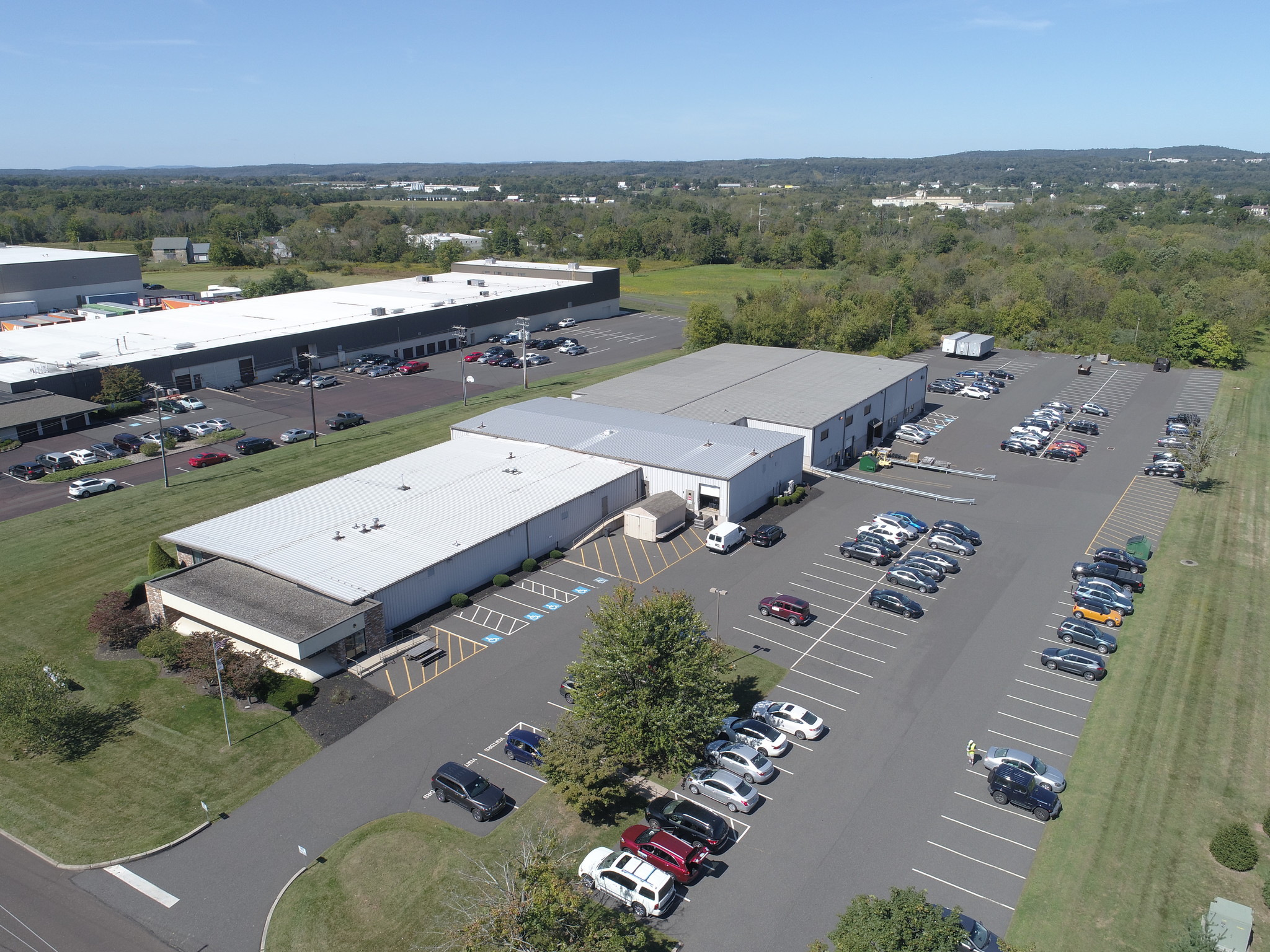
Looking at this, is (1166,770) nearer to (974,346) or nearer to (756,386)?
(756,386)

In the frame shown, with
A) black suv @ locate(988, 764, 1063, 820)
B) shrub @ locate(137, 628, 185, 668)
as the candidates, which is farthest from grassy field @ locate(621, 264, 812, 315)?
black suv @ locate(988, 764, 1063, 820)

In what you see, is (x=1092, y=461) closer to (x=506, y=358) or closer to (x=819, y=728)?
(x=819, y=728)

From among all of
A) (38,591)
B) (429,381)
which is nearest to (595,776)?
(38,591)

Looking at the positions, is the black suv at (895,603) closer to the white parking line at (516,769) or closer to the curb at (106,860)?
the white parking line at (516,769)

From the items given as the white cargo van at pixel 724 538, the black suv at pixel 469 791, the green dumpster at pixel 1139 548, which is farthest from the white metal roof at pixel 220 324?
the green dumpster at pixel 1139 548

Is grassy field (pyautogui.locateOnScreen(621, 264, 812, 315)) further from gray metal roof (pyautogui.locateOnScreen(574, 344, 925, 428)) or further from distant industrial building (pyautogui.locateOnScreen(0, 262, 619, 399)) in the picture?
gray metal roof (pyautogui.locateOnScreen(574, 344, 925, 428))

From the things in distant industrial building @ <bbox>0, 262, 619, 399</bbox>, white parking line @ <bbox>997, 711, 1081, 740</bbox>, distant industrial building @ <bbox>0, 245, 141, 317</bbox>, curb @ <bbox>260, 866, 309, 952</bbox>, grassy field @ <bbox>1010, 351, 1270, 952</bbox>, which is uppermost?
distant industrial building @ <bbox>0, 245, 141, 317</bbox>
